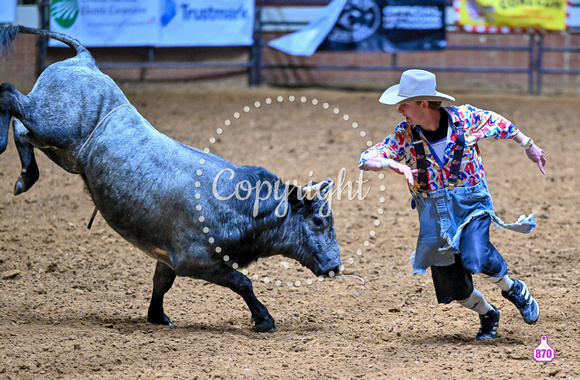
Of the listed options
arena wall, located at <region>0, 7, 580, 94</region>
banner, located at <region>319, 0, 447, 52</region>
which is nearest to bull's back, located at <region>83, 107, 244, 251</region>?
arena wall, located at <region>0, 7, 580, 94</region>

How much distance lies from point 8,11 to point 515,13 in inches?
326

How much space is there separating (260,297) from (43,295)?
1.46 m

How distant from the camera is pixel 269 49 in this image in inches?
495

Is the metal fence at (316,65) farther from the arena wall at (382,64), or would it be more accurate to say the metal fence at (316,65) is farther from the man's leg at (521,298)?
the man's leg at (521,298)

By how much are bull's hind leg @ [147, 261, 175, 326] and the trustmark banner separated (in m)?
8.10

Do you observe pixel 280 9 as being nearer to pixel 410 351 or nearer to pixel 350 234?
pixel 350 234

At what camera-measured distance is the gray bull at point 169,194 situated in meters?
3.88

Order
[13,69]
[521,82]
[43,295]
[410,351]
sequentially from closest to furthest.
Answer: [410,351] → [43,295] → [13,69] → [521,82]

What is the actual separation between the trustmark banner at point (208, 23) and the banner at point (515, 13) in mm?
3723

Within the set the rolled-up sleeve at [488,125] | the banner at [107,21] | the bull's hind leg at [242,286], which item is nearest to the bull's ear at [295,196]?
the bull's hind leg at [242,286]

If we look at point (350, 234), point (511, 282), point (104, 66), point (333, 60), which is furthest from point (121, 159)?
point (333, 60)

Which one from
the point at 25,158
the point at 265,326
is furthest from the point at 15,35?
the point at 265,326

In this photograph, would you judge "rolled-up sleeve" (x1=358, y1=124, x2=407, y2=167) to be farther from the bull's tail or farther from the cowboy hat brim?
the bull's tail

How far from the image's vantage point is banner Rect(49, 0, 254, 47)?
11.1 m
